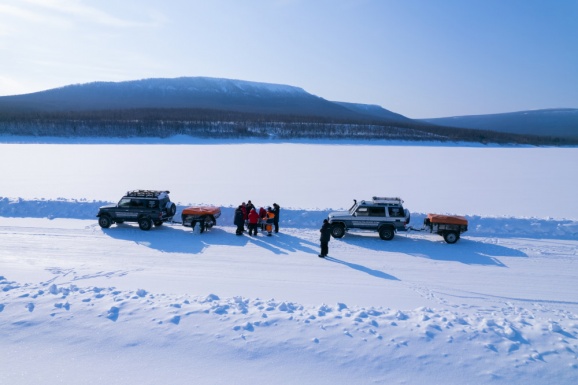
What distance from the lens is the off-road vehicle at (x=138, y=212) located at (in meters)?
15.6

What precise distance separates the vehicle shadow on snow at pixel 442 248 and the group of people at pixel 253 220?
2.71 meters

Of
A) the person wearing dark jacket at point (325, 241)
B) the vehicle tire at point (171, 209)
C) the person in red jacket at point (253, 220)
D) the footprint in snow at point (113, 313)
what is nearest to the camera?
the footprint in snow at point (113, 313)

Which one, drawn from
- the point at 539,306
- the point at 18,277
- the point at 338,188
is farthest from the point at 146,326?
the point at 338,188

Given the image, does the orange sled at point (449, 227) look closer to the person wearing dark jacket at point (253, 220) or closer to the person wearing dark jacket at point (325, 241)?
the person wearing dark jacket at point (325, 241)

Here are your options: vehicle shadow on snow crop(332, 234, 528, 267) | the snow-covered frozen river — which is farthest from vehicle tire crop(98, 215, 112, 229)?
vehicle shadow on snow crop(332, 234, 528, 267)

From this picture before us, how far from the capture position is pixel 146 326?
7547 millimetres

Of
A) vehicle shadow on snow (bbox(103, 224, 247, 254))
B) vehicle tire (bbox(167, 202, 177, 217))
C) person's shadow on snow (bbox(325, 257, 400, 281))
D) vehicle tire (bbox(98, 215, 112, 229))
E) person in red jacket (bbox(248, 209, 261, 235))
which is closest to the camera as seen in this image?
person's shadow on snow (bbox(325, 257, 400, 281))

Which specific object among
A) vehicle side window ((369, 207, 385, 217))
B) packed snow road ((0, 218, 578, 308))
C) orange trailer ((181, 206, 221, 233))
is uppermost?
vehicle side window ((369, 207, 385, 217))

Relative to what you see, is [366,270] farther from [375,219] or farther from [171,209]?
[171,209]

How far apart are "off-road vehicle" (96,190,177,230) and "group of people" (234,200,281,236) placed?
306 centimetres

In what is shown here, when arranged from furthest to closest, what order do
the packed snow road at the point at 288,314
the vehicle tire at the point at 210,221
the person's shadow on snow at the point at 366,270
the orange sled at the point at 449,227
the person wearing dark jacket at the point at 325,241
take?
the vehicle tire at the point at 210,221
the orange sled at the point at 449,227
the person wearing dark jacket at the point at 325,241
the person's shadow on snow at the point at 366,270
the packed snow road at the point at 288,314

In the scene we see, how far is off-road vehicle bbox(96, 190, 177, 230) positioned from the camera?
1562cm

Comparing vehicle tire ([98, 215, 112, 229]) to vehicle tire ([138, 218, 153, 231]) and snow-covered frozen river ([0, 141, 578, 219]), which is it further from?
snow-covered frozen river ([0, 141, 578, 219])

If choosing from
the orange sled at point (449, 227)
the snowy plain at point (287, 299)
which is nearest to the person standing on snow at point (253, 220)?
the snowy plain at point (287, 299)
